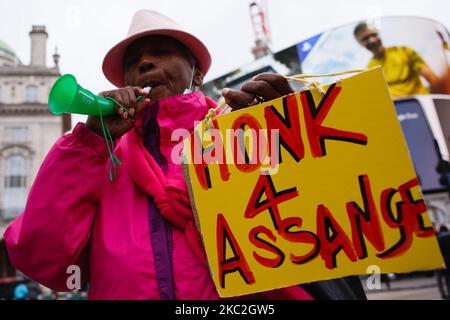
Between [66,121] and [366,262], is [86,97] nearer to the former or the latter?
[66,121]

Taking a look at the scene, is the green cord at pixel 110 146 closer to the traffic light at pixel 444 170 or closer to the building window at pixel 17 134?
the traffic light at pixel 444 170

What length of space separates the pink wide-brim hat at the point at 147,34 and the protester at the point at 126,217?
0.34 meters

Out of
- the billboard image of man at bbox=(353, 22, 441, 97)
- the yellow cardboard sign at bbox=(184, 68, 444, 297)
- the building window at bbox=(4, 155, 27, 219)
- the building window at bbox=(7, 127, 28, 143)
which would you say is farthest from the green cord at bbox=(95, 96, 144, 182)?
the building window at bbox=(7, 127, 28, 143)

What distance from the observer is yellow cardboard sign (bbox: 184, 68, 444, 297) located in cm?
88

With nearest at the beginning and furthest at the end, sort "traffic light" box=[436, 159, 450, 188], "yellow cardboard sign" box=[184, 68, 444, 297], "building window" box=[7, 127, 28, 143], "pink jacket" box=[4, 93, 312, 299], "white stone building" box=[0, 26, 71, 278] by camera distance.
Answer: "yellow cardboard sign" box=[184, 68, 444, 297] < "pink jacket" box=[4, 93, 312, 299] < "traffic light" box=[436, 159, 450, 188] < "white stone building" box=[0, 26, 71, 278] < "building window" box=[7, 127, 28, 143]

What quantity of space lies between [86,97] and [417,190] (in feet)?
2.73

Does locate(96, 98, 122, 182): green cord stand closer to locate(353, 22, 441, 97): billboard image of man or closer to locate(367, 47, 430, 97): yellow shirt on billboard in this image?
locate(353, 22, 441, 97): billboard image of man

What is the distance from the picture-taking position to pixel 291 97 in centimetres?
101

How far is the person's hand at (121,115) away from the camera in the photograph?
107 cm

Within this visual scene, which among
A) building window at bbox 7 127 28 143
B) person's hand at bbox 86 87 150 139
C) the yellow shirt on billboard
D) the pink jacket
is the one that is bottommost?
the pink jacket

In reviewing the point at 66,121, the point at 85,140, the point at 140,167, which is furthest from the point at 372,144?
the point at 66,121

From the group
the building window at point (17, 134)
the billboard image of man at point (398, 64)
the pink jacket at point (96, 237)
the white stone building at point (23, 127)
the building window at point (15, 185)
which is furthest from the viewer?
the building window at point (17, 134)

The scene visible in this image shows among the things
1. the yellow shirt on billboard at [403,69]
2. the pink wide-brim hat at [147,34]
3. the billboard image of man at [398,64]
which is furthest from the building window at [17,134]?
the pink wide-brim hat at [147,34]

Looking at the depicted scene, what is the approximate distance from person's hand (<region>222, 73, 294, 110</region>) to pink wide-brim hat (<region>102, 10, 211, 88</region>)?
1.60 ft
